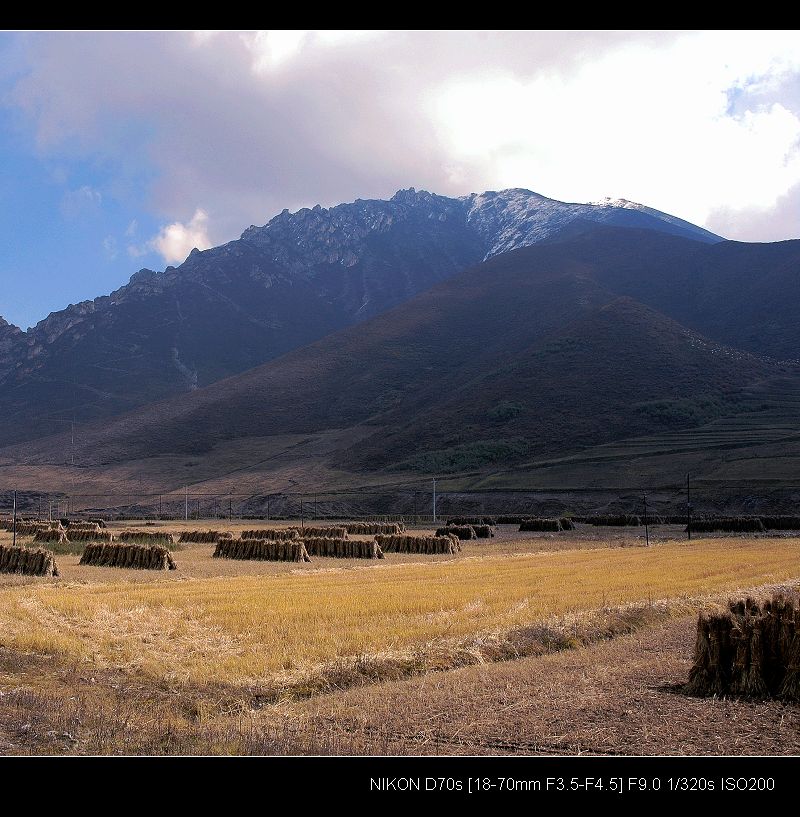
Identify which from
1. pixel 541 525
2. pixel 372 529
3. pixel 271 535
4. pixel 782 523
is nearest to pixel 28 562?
pixel 271 535

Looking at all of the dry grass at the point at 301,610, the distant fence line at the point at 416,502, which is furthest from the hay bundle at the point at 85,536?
the distant fence line at the point at 416,502

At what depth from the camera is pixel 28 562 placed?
37219 mm

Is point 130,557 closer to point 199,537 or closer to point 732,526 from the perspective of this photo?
point 199,537

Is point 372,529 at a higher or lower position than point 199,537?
higher

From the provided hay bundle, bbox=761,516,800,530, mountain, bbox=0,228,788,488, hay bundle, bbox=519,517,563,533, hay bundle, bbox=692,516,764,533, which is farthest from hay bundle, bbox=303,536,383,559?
mountain, bbox=0,228,788,488

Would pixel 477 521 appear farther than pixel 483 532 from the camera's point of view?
Yes

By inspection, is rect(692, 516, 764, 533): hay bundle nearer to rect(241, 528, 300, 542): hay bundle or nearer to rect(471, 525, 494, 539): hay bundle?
rect(471, 525, 494, 539): hay bundle

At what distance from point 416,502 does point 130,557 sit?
69.3 metres

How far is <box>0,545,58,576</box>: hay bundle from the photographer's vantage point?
36.1m

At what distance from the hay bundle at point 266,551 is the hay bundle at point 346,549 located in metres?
2.74

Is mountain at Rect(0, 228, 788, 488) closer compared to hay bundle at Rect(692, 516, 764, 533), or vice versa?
hay bundle at Rect(692, 516, 764, 533)

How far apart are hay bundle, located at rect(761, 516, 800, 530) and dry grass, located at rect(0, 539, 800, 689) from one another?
3738cm
